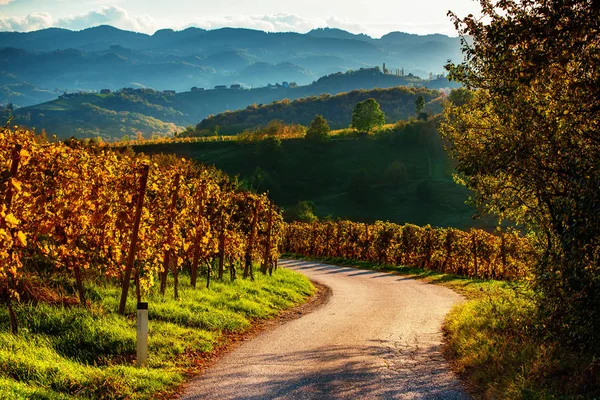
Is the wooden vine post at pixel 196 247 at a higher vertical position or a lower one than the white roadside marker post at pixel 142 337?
higher

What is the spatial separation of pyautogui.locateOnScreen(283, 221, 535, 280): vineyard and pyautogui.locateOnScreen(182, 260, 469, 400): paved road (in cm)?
1802

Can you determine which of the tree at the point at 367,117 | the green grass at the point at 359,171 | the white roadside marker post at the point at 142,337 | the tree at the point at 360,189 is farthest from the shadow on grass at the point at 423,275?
the tree at the point at 367,117

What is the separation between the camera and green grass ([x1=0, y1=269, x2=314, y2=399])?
8.19 metres

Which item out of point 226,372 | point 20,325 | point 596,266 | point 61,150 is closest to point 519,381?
point 596,266

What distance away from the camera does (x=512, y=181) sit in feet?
37.7

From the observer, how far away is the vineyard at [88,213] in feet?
33.4

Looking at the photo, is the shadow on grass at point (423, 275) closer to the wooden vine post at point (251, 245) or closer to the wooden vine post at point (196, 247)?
the wooden vine post at point (251, 245)

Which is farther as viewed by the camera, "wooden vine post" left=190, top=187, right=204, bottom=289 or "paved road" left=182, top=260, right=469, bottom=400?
"wooden vine post" left=190, top=187, right=204, bottom=289

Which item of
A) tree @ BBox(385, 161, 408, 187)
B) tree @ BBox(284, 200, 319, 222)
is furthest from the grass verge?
tree @ BBox(385, 161, 408, 187)

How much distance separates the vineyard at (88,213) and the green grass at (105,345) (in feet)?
1.95

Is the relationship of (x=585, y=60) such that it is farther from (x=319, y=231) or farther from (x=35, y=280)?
(x=319, y=231)

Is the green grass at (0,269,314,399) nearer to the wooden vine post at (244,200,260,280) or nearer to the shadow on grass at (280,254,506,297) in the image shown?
the wooden vine post at (244,200,260,280)

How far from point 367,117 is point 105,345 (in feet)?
527

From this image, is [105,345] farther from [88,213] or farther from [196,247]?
[196,247]
